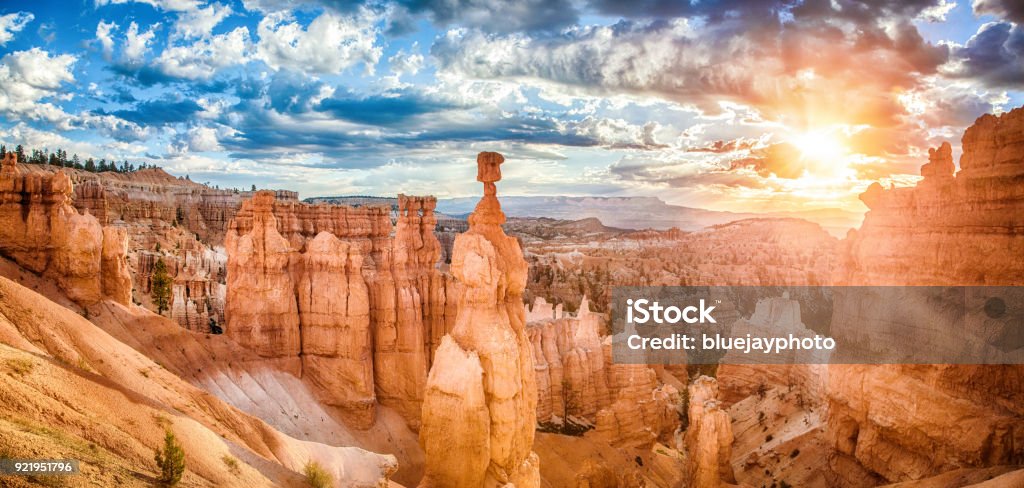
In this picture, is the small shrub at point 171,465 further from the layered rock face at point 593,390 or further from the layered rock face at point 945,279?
the layered rock face at point 593,390

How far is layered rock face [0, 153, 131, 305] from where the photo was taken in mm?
18672

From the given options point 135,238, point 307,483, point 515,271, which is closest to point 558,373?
point 515,271

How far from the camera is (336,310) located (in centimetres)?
2473

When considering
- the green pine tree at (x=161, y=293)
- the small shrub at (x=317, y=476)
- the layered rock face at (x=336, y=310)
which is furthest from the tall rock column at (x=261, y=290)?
the green pine tree at (x=161, y=293)

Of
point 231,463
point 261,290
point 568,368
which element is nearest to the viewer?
point 231,463

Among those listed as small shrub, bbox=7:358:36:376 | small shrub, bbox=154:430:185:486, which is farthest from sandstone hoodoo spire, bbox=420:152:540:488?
small shrub, bbox=7:358:36:376

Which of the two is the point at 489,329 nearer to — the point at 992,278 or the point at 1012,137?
the point at 992,278

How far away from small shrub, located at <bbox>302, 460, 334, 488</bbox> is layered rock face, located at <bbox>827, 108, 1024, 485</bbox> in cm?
Answer: 1866

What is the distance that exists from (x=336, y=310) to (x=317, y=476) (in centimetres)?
1202

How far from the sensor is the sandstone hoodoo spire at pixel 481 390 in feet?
58.3

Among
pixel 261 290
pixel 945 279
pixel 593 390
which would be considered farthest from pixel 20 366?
pixel 593 390

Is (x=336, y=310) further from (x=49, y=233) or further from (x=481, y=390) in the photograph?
(x=49, y=233)

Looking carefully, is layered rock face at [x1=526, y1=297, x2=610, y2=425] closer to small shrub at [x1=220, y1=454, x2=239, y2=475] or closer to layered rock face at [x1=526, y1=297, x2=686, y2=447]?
layered rock face at [x1=526, y1=297, x2=686, y2=447]

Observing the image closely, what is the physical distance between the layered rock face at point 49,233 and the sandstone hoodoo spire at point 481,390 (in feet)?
36.3
